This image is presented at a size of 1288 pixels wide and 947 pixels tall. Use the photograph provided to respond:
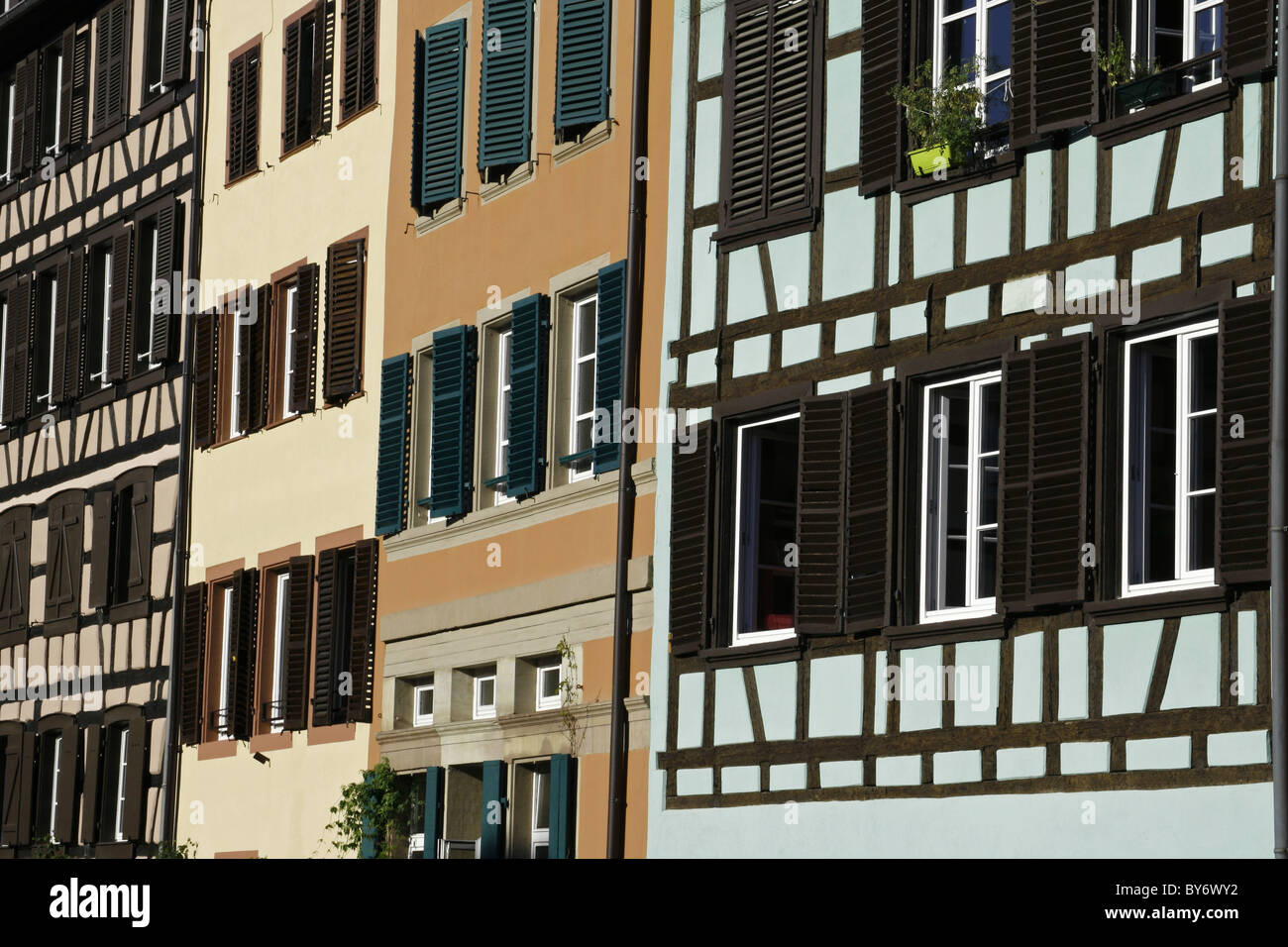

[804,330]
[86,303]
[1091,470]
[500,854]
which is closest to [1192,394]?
[1091,470]

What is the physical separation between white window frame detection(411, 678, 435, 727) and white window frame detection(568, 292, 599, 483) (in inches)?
100

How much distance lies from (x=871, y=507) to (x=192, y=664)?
10142mm

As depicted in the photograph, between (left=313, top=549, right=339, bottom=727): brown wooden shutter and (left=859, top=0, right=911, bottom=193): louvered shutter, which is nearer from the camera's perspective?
(left=859, top=0, right=911, bottom=193): louvered shutter

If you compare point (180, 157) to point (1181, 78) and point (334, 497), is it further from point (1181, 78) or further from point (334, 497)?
point (1181, 78)

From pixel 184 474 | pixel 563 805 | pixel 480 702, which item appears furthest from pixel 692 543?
pixel 184 474

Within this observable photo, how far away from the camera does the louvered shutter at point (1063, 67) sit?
38.1 feet

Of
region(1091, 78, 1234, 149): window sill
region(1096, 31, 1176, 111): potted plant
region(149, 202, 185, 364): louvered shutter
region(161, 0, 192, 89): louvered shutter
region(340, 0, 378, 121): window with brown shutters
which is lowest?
region(1091, 78, 1234, 149): window sill

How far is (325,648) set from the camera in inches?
746

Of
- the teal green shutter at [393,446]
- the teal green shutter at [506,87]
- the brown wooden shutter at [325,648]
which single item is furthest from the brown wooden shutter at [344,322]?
the teal green shutter at [506,87]

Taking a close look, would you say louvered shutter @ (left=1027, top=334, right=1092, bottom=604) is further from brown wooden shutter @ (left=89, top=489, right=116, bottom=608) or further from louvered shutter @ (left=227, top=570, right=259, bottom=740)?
brown wooden shutter @ (left=89, top=489, right=116, bottom=608)

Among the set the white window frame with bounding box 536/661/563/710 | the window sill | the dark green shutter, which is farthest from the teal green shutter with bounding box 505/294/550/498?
the window sill

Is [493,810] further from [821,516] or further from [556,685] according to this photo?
[821,516]

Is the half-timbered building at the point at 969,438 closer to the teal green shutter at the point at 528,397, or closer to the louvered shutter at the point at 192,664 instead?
the teal green shutter at the point at 528,397

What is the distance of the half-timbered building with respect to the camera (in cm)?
1065
